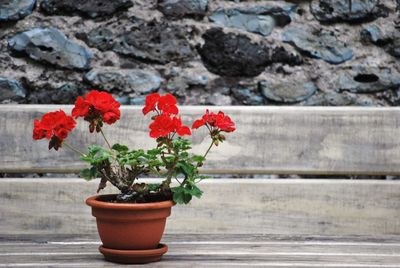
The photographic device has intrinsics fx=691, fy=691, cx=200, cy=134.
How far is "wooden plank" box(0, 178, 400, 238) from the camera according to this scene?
220cm

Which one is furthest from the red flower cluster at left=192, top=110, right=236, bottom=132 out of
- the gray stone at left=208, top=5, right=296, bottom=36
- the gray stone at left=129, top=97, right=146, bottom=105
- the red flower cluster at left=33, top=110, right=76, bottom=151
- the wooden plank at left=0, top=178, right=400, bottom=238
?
the gray stone at left=208, top=5, right=296, bottom=36

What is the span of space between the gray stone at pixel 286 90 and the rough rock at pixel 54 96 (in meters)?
0.69

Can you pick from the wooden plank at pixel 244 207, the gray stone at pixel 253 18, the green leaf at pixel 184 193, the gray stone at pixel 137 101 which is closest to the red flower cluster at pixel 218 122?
the green leaf at pixel 184 193

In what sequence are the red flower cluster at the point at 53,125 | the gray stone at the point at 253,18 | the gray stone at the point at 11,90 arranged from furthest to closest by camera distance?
the gray stone at the point at 253,18 < the gray stone at the point at 11,90 < the red flower cluster at the point at 53,125

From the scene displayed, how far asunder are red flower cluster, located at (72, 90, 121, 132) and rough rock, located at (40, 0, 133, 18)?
114 centimetres

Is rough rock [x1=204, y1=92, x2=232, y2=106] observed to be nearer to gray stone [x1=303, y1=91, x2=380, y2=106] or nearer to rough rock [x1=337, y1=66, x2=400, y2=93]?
gray stone [x1=303, y1=91, x2=380, y2=106]

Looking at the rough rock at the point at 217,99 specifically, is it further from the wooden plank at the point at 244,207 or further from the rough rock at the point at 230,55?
the wooden plank at the point at 244,207

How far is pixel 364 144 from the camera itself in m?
2.27

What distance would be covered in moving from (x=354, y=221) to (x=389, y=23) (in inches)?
32.7

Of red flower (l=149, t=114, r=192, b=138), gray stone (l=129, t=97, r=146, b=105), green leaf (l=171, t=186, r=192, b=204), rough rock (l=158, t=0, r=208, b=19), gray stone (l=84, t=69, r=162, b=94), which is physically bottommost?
gray stone (l=129, t=97, r=146, b=105)

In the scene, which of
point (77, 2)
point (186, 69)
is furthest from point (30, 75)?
point (186, 69)

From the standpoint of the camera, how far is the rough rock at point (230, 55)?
2.53 metres

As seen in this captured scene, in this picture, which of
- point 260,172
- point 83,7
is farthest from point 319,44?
point 83,7

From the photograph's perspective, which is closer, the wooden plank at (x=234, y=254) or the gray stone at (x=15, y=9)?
the wooden plank at (x=234, y=254)
